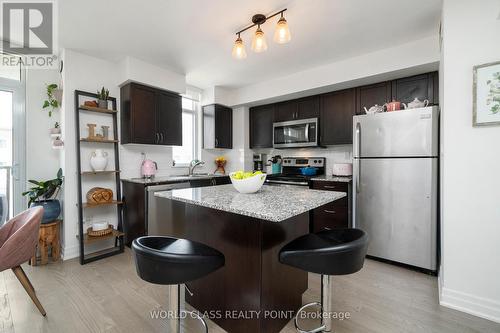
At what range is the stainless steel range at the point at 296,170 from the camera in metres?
3.60

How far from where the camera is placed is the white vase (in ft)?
9.48

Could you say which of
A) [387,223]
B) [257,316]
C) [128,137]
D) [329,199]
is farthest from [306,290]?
[128,137]

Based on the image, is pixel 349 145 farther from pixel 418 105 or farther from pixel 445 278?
pixel 445 278

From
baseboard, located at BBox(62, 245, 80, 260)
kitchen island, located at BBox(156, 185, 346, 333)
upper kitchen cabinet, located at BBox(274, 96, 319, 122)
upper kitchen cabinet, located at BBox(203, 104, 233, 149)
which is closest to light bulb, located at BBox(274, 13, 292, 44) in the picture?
kitchen island, located at BBox(156, 185, 346, 333)

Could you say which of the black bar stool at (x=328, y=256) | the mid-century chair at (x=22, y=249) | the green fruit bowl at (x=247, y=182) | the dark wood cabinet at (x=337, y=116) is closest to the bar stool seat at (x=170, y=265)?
the black bar stool at (x=328, y=256)

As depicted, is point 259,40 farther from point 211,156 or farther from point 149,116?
point 211,156

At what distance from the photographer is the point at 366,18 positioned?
88.7 inches

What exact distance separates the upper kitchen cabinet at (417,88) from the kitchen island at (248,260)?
2291 millimetres

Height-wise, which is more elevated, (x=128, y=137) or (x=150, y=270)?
(x=128, y=137)

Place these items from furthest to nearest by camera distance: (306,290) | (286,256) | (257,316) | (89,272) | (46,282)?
(89,272) < (46,282) < (306,290) < (257,316) < (286,256)

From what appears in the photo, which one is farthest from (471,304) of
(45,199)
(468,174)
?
(45,199)

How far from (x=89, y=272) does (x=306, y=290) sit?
228 cm

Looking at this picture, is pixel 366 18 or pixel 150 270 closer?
pixel 150 270

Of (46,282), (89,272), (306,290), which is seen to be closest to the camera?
(306,290)
